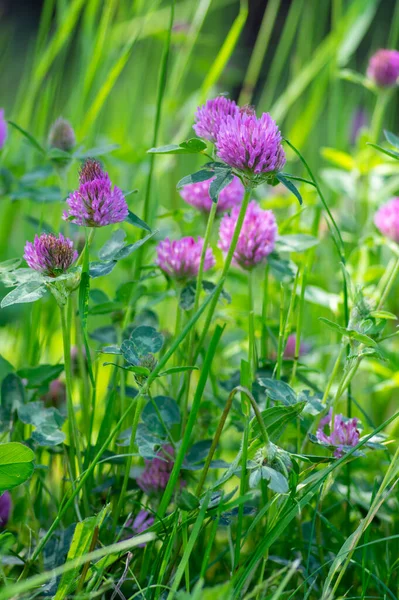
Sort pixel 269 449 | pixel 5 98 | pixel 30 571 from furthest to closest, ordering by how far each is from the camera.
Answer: pixel 5 98
pixel 30 571
pixel 269 449

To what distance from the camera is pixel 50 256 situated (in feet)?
2.11

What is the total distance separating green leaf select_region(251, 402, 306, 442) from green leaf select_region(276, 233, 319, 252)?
297mm

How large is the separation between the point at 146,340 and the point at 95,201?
0.47 ft

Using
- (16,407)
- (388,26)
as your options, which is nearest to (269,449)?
(16,407)

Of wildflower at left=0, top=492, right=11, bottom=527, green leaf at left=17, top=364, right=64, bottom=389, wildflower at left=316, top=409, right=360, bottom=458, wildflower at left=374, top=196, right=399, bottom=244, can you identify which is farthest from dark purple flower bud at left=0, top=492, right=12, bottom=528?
wildflower at left=374, top=196, right=399, bottom=244

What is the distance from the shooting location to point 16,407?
2.58 ft

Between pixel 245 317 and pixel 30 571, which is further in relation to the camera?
pixel 245 317

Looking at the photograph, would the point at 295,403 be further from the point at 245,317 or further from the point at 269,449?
Result: the point at 245,317

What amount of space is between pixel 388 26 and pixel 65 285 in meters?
3.24

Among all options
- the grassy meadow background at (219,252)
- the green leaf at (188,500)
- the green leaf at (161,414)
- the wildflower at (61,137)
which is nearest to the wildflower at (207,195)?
the grassy meadow background at (219,252)

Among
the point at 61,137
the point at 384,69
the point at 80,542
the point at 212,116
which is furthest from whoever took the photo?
the point at 384,69

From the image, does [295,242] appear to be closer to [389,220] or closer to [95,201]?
[389,220]

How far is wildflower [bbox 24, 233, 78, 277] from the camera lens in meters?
0.64

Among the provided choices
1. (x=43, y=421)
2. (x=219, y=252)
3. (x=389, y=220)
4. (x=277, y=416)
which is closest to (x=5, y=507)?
(x=43, y=421)
